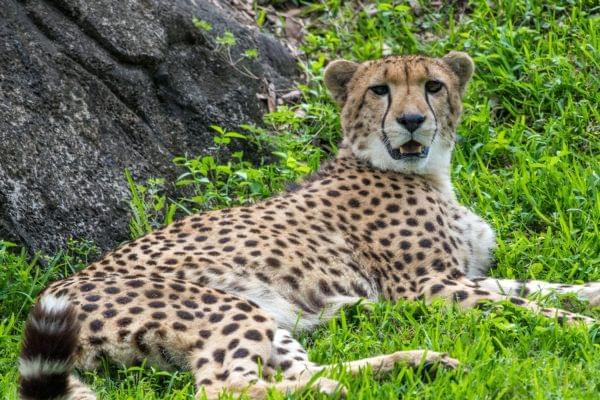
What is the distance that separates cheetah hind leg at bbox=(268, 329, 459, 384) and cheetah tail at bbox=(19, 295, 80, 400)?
3.18ft

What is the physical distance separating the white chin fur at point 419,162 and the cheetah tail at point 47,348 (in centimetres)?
243

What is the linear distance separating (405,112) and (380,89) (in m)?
0.29

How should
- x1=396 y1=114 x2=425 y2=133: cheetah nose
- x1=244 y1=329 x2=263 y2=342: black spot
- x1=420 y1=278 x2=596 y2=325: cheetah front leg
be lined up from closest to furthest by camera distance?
x1=244 y1=329 x2=263 y2=342: black spot → x1=420 y1=278 x2=596 y2=325: cheetah front leg → x1=396 y1=114 x2=425 y2=133: cheetah nose

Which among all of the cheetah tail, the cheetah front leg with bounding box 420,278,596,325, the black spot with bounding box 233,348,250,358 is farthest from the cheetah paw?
the cheetah front leg with bounding box 420,278,596,325

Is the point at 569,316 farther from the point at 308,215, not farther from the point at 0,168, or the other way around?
the point at 0,168

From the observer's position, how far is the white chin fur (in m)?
5.63

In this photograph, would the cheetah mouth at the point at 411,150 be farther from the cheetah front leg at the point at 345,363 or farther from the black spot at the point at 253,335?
the black spot at the point at 253,335

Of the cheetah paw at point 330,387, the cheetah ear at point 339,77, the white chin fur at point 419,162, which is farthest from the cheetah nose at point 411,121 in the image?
the cheetah paw at point 330,387

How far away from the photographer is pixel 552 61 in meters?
6.80

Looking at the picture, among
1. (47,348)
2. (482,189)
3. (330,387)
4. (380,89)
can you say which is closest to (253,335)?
(330,387)

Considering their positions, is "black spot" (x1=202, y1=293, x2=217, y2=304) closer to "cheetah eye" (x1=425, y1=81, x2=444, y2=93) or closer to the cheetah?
the cheetah

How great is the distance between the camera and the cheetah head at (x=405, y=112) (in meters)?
5.47

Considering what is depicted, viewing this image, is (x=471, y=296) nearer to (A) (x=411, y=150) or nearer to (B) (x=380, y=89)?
(A) (x=411, y=150)

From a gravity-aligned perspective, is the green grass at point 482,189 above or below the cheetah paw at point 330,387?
above
